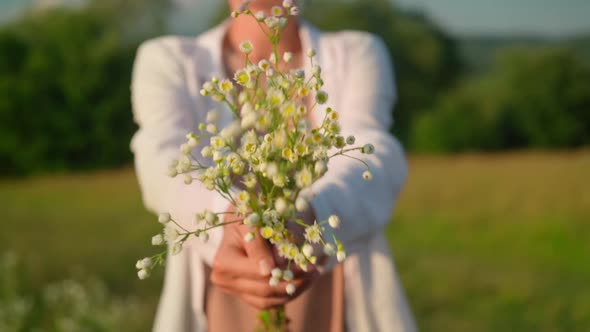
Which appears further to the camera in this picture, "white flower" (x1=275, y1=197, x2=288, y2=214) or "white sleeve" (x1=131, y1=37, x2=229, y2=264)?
"white sleeve" (x1=131, y1=37, x2=229, y2=264)

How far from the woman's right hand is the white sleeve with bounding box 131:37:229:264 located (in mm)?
46

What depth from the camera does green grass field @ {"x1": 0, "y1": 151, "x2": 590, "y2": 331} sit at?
13.0 feet

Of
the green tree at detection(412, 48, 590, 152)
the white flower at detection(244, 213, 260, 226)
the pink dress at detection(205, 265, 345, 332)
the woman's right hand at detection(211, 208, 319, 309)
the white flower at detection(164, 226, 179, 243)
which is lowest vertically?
the green tree at detection(412, 48, 590, 152)

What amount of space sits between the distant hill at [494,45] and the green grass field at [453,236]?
1109 millimetres

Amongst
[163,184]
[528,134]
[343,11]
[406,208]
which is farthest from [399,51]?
[163,184]

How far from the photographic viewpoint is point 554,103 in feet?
19.6

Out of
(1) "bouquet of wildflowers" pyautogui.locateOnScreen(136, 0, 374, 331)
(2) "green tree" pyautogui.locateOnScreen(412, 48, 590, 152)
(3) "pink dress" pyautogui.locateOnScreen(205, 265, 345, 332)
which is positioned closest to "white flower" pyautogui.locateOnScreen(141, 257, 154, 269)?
(1) "bouquet of wildflowers" pyautogui.locateOnScreen(136, 0, 374, 331)

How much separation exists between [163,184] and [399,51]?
6.00m

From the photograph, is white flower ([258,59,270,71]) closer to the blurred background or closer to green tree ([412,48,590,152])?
the blurred background

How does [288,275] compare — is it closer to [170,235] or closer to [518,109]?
[170,235]

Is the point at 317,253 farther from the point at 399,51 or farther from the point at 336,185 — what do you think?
the point at 399,51

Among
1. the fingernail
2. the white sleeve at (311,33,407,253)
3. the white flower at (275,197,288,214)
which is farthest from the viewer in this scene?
the white sleeve at (311,33,407,253)

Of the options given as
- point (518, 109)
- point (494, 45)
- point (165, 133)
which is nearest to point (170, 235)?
point (165, 133)

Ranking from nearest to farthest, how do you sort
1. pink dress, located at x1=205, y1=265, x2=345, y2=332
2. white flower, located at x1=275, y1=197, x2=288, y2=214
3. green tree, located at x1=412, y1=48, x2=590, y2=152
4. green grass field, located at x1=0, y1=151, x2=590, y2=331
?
white flower, located at x1=275, y1=197, x2=288, y2=214, pink dress, located at x1=205, y1=265, x2=345, y2=332, green grass field, located at x1=0, y1=151, x2=590, y2=331, green tree, located at x1=412, y1=48, x2=590, y2=152
